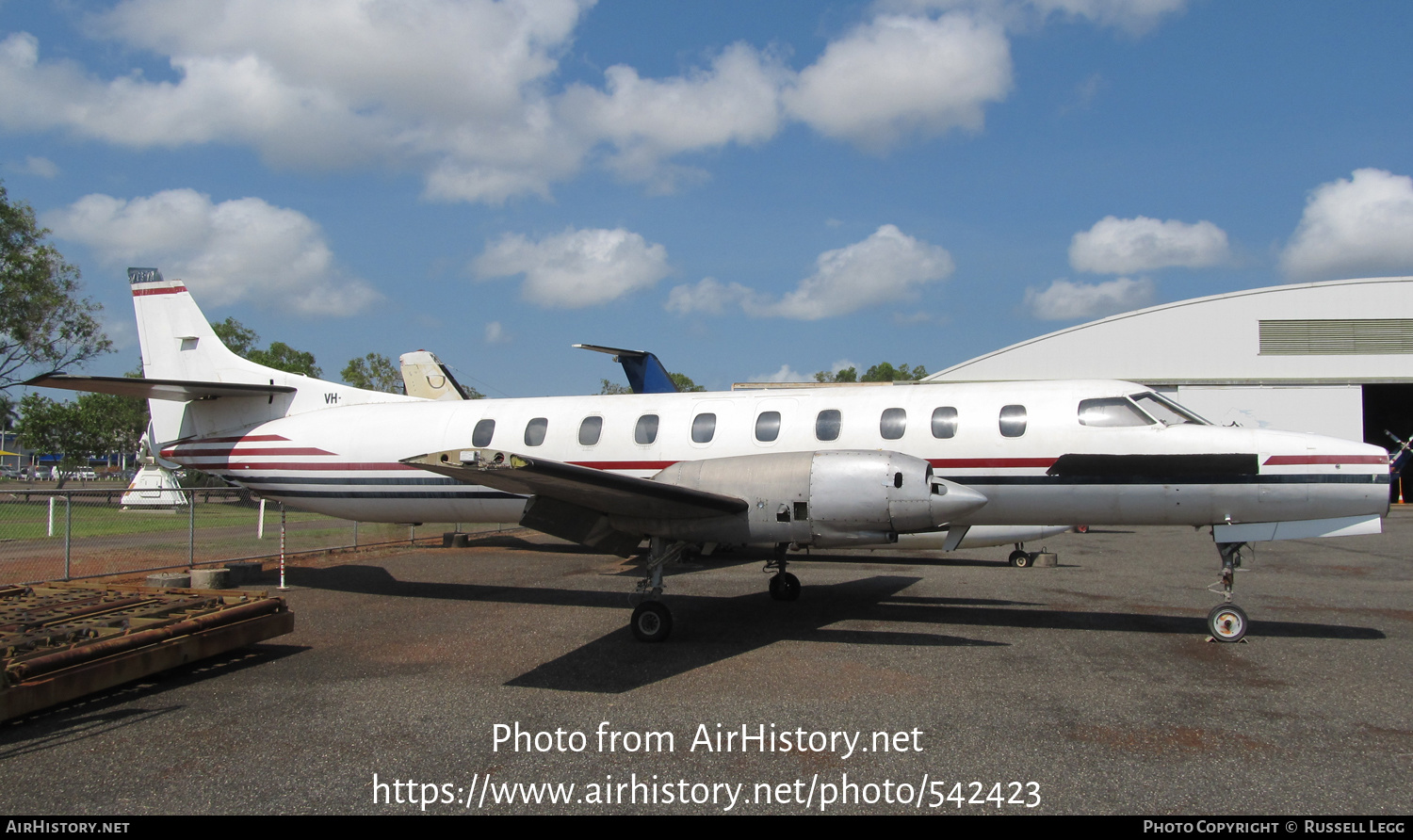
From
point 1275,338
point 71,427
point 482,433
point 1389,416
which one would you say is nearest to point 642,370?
point 482,433

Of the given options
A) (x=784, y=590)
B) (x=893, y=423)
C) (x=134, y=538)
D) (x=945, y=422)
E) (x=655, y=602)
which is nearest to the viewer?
(x=655, y=602)

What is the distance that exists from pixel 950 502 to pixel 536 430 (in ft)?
20.2

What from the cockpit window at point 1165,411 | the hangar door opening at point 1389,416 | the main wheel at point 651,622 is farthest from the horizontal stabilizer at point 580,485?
the hangar door opening at point 1389,416

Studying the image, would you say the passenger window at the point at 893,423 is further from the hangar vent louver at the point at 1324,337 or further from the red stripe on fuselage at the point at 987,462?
the hangar vent louver at the point at 1324,337

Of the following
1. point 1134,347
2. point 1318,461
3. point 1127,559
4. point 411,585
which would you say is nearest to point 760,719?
point 1318,461

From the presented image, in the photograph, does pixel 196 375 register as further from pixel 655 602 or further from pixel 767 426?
pixel 767 426

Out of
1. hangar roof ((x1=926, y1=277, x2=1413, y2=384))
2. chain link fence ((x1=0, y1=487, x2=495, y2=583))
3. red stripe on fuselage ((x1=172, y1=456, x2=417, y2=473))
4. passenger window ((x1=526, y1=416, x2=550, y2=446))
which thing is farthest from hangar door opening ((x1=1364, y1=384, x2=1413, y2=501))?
red stripe on fuselage ((x1=172, y1=456, x2=417, y2=473))

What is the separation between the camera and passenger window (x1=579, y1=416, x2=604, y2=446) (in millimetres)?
11258

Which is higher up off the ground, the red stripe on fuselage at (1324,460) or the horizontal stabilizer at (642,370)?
the horizontal stabilizer at (642,370)

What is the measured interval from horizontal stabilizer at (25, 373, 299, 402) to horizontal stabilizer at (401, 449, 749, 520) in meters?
6.79

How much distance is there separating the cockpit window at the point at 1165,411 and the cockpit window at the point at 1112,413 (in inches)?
5.6

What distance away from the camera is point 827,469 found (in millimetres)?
8500

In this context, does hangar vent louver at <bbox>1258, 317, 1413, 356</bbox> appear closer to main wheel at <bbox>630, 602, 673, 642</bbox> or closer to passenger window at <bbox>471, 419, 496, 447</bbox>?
passenger window at <bbox>471, 419, 496, 447</bbox>

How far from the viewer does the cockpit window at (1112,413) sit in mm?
9281
